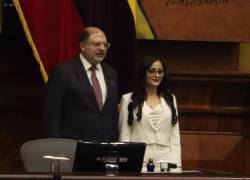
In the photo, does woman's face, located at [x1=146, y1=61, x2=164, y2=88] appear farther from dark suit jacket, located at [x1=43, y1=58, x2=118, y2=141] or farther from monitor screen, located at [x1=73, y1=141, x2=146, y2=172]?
monitor screen, located at [x1=73, y1=141, x2=146, y2=172]

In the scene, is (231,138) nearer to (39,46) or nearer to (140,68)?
(140,68)

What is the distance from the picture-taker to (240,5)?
6234 millimetres

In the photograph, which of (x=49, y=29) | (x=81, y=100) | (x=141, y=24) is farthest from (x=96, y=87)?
(x=141, y=24)

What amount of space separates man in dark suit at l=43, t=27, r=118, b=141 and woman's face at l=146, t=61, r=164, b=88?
1.07 feet

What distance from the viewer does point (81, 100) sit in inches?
191

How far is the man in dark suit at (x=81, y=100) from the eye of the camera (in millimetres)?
4832

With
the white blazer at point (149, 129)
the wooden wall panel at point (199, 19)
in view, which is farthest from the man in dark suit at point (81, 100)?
the wooden wall panel at point (199, 19)

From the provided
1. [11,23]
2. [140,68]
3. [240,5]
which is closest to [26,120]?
[11,23]

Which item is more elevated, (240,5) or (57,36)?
(240,5)

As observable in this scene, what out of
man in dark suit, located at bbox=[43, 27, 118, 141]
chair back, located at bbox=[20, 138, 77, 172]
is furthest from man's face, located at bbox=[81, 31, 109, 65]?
chair back, located at bbox=[20, 138, 77, 172]

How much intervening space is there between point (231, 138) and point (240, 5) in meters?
1.10

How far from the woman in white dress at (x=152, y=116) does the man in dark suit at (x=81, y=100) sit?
0.19 m

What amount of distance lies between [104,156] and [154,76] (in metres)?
1.66

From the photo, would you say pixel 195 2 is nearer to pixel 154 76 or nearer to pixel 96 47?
pixel 154 76
